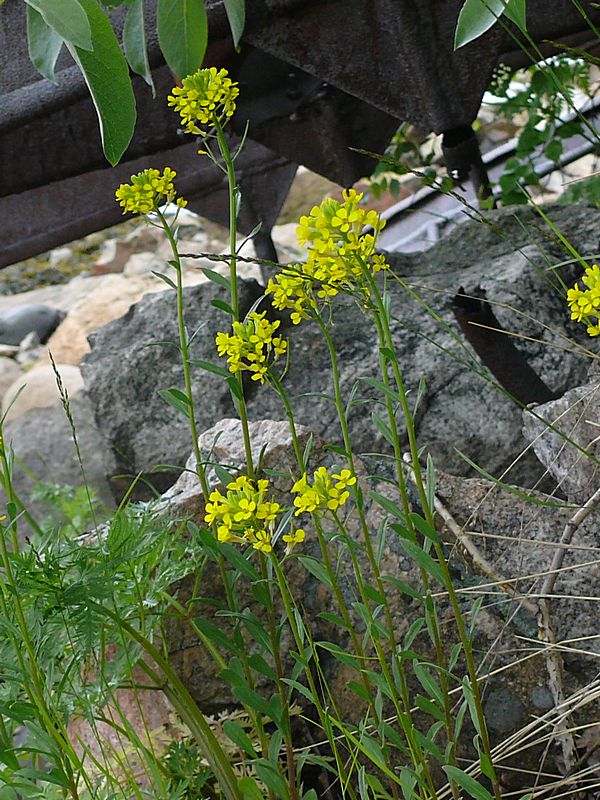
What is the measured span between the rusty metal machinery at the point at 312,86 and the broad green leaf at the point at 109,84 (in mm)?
1107

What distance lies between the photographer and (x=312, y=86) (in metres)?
3.08

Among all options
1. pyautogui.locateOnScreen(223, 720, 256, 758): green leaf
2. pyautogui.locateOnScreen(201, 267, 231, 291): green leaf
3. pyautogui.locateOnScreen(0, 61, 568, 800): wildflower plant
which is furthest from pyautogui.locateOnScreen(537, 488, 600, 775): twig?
pyautogui.locateOnScreen(201, 267, 231, 291): green leaf

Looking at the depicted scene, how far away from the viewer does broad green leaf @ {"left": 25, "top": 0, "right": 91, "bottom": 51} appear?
1.02 m

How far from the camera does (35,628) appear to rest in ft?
4.13

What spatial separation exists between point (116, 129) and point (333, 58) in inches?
57.1

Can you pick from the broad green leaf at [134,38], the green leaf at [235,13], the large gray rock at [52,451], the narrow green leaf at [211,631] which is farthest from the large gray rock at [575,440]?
the large gray rock at [52,451]

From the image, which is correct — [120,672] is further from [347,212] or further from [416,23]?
[416,23]

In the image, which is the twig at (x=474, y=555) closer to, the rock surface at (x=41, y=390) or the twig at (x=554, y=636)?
the twig at (x=554, y=636)

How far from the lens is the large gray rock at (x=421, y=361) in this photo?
8.07 feet

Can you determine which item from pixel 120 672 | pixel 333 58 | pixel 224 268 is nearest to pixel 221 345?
pixel 120 672

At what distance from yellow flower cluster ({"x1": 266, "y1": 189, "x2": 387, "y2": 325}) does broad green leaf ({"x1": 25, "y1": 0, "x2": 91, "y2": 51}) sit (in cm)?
32

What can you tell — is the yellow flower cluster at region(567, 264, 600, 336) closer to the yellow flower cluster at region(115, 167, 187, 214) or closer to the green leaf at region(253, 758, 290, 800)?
the yellow flower cluster at region(115, 167, 187, 214)

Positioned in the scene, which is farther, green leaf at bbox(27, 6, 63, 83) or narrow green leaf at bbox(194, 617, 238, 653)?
green leaf at bbox(27, 6, 63, 83)

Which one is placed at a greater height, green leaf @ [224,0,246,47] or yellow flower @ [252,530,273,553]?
green leaf @ [224,0,246,47]
